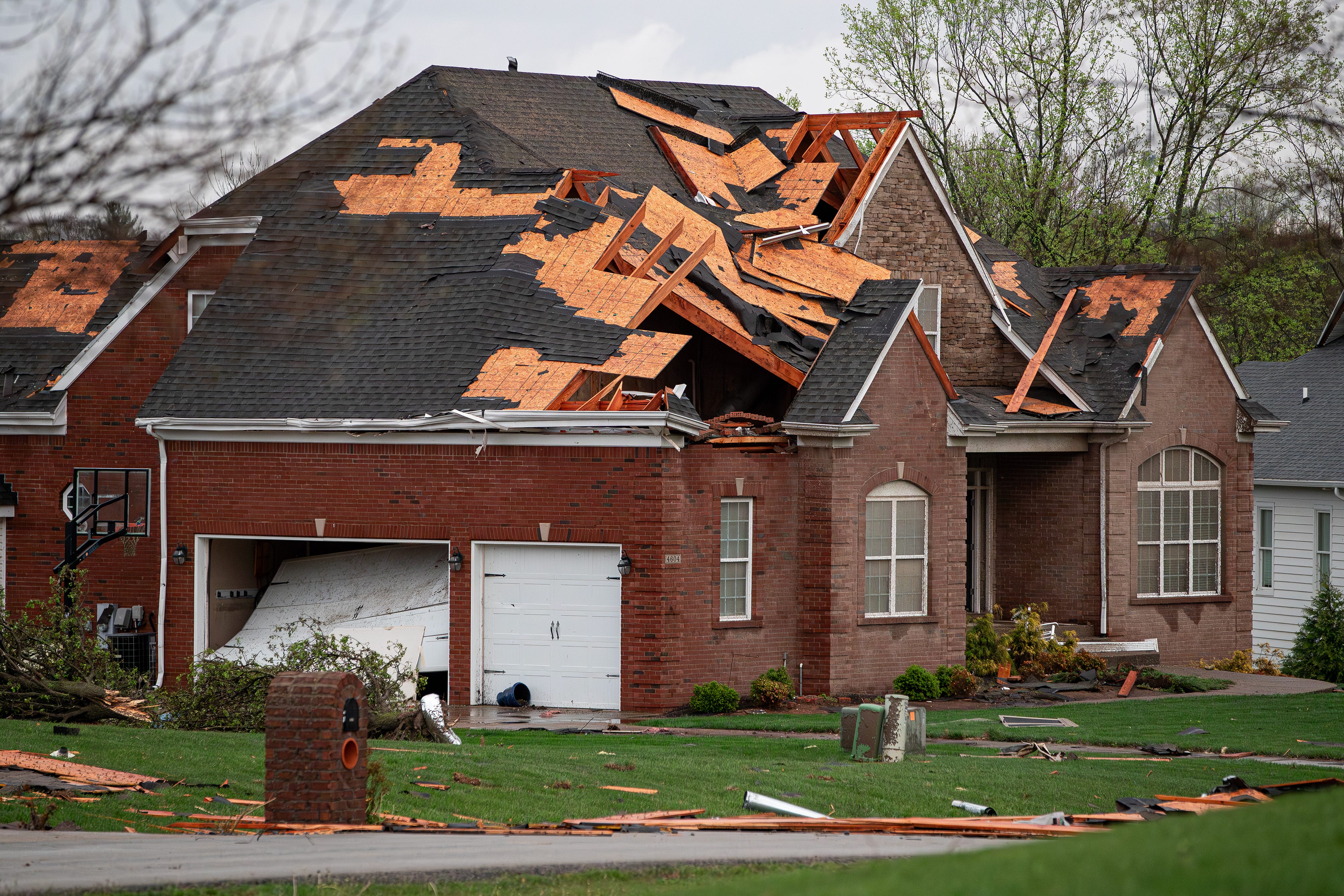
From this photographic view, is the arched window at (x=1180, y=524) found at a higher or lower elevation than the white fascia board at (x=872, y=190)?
lower

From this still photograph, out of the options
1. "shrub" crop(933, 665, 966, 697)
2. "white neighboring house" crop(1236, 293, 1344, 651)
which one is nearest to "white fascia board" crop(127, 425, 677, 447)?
"shrub" crop(933, 665, 966, 697)

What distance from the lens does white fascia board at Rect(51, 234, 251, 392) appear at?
73.8 ft

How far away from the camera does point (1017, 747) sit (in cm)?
1616

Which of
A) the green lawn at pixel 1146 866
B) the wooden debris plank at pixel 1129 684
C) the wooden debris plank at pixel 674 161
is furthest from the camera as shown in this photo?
the wooden debris plank at pixel 674 161

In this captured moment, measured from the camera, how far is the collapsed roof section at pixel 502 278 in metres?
19.3

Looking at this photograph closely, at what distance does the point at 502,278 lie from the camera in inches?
803

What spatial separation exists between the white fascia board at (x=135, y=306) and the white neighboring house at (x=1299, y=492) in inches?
892

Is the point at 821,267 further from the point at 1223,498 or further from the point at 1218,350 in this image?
the point at 1223,498

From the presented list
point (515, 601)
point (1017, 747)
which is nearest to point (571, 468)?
point (515, 601)

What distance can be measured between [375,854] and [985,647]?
14497mm

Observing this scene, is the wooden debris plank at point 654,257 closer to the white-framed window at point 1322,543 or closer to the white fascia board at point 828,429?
the white fascia board at point 828,429

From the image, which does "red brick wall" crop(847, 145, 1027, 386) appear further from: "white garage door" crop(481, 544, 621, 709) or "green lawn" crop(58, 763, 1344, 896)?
"green lawn" crop(58, 763, 1344, 896)

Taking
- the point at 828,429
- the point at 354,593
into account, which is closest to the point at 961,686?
the point at 828,429

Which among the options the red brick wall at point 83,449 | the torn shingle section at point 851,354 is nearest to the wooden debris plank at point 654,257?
the torn shingle section at point 851,354
